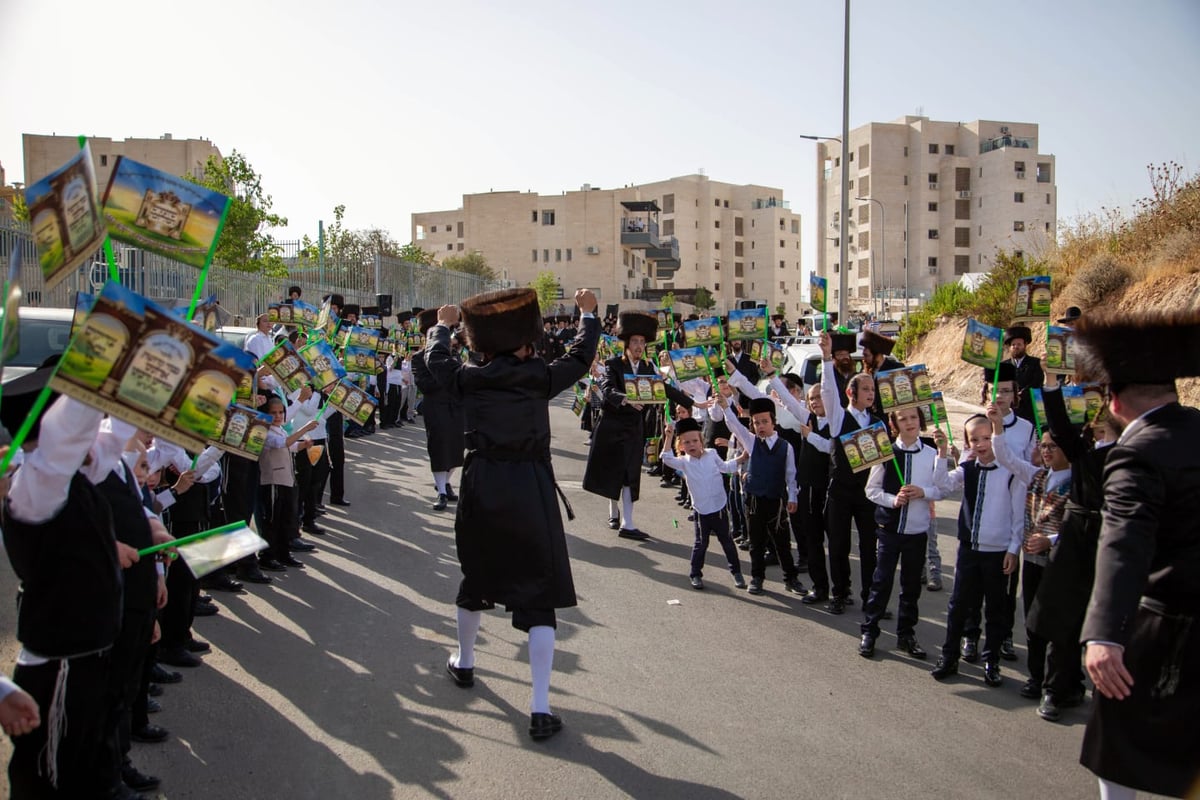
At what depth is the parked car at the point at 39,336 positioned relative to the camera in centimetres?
988

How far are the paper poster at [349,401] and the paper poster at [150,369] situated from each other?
5.40 metres

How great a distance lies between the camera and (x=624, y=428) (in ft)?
33.2

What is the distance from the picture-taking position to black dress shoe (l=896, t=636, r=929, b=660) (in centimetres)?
639

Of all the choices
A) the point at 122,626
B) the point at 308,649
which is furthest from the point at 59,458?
the point at 308,649

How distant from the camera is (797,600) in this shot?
25.3 ft

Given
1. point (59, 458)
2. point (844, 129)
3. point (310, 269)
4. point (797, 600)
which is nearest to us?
point (59, 458)

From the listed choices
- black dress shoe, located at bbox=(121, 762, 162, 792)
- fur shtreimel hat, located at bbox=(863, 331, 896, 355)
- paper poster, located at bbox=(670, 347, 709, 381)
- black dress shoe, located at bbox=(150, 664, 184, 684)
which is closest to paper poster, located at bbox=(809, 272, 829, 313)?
fur shtreimel hat, located at bbox=(863, 331, 896, 355)

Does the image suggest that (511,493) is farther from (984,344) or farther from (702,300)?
(702,300)

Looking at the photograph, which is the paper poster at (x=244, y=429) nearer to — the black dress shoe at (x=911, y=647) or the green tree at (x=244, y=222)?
the black dress shoe at (x=911, y=647)

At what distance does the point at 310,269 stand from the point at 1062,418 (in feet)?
80.2

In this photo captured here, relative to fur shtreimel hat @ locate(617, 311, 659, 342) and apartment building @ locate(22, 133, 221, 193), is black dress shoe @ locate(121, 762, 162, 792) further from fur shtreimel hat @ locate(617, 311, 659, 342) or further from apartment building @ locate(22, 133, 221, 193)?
apartment building @ locate(22, 133, 221, 193)

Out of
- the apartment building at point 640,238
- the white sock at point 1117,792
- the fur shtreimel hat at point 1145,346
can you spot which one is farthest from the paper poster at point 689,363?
the apartment building at point 640,238

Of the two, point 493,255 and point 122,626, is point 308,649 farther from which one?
point 493,255

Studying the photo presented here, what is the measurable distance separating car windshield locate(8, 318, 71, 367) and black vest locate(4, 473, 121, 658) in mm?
7476
